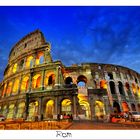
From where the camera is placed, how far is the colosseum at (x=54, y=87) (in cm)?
1227

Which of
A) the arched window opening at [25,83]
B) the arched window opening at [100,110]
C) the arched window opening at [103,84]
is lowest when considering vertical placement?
the arched window opening at [100,110]

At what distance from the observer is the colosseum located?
1227cm

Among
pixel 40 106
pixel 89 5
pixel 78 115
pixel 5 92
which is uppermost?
pixel 5 92

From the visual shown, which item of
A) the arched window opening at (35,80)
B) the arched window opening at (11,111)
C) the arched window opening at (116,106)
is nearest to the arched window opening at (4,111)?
the arched window opening at (11,111)

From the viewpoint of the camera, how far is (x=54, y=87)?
1263 centimetres

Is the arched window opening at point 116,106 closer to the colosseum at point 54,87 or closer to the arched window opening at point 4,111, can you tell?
the colosseum at point 54,87

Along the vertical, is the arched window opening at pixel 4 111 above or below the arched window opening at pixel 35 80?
below

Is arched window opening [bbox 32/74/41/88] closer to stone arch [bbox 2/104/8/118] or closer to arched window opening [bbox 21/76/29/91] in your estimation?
arched window opening [bbox 21/76/29/91]

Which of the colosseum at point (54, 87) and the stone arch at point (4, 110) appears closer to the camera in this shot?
the colosseum at point (54, 87)

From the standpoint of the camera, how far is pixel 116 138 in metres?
2.54

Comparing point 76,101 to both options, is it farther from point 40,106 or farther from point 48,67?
point 48,67

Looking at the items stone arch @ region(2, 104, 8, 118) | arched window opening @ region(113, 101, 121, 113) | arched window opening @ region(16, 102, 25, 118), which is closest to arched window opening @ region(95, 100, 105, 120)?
arched window opening @ region(113, 101, 121, 113)
